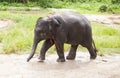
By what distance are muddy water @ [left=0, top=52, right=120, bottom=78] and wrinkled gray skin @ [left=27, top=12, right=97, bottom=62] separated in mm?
220

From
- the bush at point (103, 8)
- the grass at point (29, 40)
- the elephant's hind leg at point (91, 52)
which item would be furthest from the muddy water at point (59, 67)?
the bush at point (103, 8)

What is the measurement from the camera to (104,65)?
798 cm

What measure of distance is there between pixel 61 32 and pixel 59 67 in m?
0.66

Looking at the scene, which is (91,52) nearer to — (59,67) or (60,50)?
(60,50)

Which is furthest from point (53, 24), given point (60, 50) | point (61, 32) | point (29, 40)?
point (29, 40)

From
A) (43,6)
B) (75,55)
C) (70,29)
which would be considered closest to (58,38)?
(70,29)

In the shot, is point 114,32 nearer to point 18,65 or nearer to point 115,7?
point 18,65

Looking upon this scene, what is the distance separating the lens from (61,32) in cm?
780

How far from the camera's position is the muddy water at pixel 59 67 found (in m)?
7.10

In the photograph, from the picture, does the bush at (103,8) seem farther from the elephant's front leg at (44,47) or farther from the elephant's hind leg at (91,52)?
the elephant's front leg at (44,47)

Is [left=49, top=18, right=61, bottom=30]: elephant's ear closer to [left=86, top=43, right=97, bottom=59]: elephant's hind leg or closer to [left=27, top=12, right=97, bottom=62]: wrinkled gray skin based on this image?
[left=27, top=12, right=97, bottom=62]: wrinkled gray skin

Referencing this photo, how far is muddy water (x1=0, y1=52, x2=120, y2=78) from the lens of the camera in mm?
7098

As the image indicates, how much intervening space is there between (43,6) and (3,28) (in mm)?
10976

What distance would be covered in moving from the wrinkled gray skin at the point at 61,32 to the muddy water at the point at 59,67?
0.72ft
